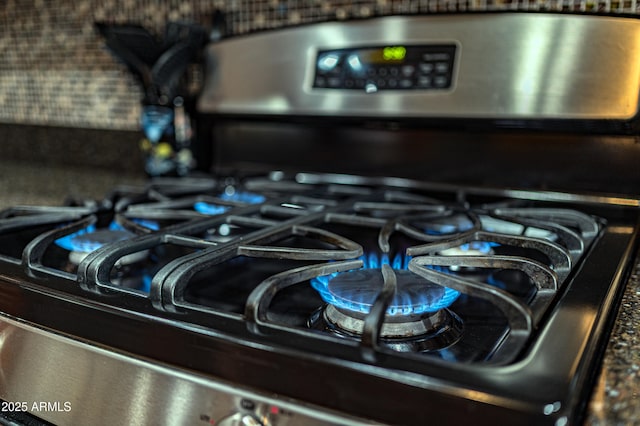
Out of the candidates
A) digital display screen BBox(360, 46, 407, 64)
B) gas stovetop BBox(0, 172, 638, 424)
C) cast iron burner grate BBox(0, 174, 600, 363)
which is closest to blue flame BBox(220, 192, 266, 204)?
cast iron burner grate BBox(0, 174, 600, 363)

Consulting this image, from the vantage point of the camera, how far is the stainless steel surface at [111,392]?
1.24 ft

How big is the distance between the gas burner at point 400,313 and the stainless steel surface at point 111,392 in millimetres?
99

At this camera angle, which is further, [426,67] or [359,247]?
[426,67]

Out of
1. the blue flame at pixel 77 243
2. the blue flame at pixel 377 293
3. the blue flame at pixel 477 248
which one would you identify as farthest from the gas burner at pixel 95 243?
the blue flame at pixel 477 248

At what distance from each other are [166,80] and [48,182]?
0.35m

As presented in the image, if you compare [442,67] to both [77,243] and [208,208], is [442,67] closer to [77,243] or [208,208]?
[208,208]

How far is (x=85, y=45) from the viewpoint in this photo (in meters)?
1.30

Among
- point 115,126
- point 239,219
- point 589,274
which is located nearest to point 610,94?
point 589,274

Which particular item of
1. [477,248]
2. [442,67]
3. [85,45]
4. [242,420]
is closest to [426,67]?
[442,67]

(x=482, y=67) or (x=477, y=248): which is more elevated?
(x=482, y=67)

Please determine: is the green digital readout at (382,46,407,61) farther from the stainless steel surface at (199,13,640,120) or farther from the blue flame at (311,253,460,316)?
the blue flame at (311,253,460,316)

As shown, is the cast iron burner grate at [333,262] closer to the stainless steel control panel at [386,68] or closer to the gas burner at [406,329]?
the gas burner at [406,329]

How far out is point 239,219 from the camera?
0.68 meters

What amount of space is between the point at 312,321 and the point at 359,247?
9cm
